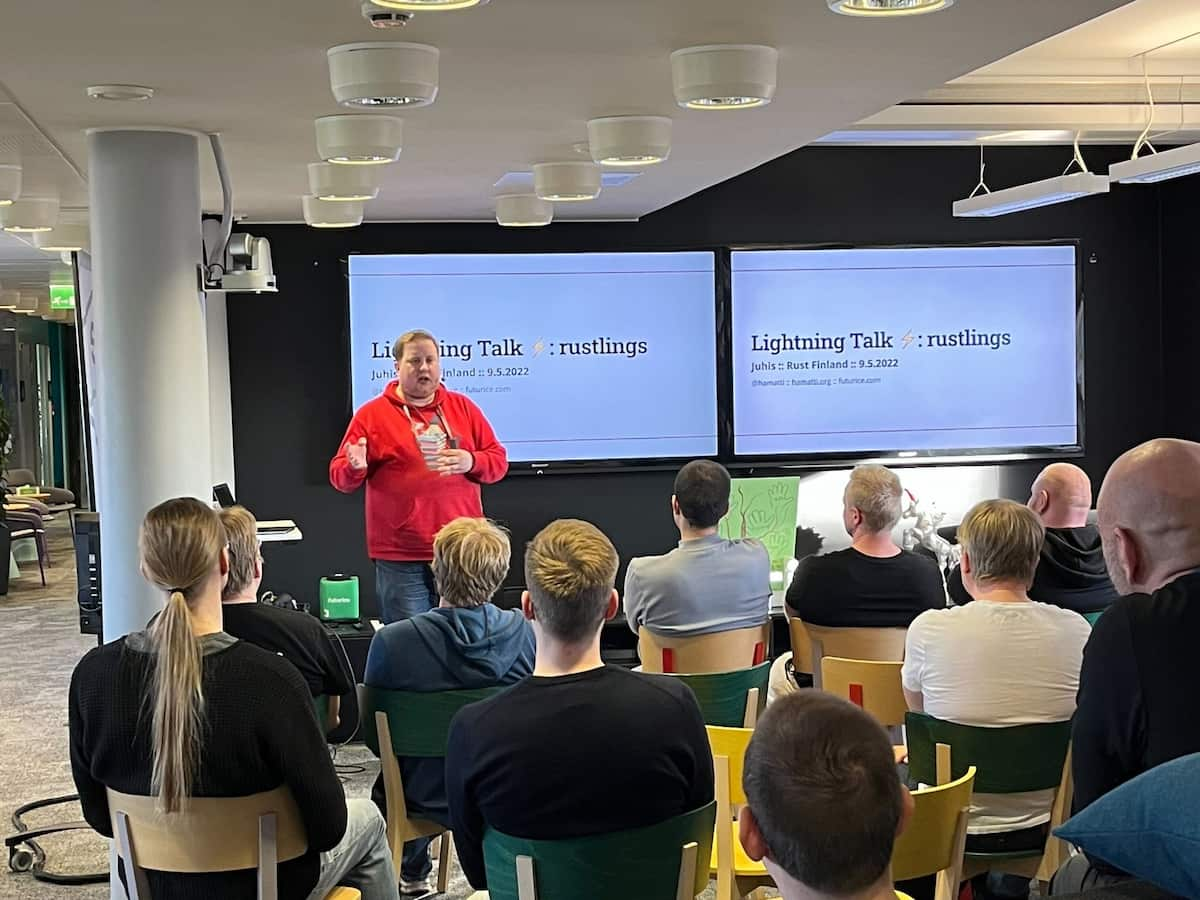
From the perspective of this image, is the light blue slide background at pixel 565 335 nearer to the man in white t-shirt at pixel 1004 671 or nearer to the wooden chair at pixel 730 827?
the man in white t-shirt at pixel 1004 671

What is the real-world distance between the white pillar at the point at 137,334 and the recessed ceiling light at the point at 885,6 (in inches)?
100

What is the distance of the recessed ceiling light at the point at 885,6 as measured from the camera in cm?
292

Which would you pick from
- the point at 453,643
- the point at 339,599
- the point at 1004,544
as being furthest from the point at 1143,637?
the point at 339,599

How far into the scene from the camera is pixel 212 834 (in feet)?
9.28

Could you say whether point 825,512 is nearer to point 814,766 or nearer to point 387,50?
point 387,50

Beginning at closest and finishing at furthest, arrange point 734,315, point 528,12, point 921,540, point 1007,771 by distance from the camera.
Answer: point 528,12 → point 1007,771 → point 921,540 → point 734,315

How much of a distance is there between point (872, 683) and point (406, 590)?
8.57 feet

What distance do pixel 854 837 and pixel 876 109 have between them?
341 cm

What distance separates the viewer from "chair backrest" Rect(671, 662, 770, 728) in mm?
4074

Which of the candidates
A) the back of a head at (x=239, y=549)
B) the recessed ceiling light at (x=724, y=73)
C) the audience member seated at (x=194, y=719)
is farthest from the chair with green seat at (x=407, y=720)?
the recessed ceiling light at (x=724, y=73)

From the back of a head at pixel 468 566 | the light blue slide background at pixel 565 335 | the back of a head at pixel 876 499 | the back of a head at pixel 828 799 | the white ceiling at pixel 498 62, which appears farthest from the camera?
the light blue slide background at pixel 565 335

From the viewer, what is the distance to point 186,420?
472cm

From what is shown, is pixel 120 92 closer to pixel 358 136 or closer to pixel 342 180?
pixel 358 136

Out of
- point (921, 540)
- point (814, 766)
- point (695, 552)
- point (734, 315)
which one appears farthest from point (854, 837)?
point (734, 315)
